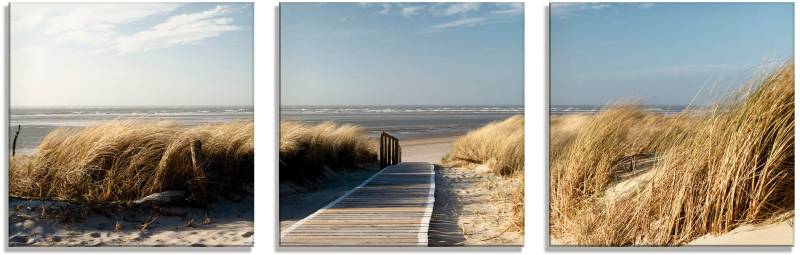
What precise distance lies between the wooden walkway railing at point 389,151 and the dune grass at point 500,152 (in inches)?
18.6

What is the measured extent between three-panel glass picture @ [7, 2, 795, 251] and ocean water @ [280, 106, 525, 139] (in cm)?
2

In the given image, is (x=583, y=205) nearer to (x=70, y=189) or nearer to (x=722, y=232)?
(x=722, y=232)

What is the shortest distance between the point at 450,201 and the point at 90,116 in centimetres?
256

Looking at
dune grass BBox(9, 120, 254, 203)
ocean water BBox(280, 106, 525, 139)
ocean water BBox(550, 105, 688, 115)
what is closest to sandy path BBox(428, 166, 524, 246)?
ocean water BBox(280, 106, 525, 139)

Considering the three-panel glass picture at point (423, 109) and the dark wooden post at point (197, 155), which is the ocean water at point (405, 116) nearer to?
the three-panel glass picture at point (423, 109)

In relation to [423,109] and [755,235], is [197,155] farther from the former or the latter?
[755,235]

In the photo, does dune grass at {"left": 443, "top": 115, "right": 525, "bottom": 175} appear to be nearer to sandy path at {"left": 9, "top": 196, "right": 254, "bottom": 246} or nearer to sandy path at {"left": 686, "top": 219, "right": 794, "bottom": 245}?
sandy path at {"left": 686, "top": 219, "right": 794, "bottom": 245}

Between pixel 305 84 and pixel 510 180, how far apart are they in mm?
1589

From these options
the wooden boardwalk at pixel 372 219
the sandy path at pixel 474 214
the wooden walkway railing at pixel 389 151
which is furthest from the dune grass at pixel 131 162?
the sandy path at pixel 474 214

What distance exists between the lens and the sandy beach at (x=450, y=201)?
382cm

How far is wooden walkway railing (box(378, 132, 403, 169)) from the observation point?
5.24 metres

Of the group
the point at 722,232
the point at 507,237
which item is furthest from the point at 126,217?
the point at 722,232

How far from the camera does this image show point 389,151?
604cm

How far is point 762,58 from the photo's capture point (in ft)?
11.9
